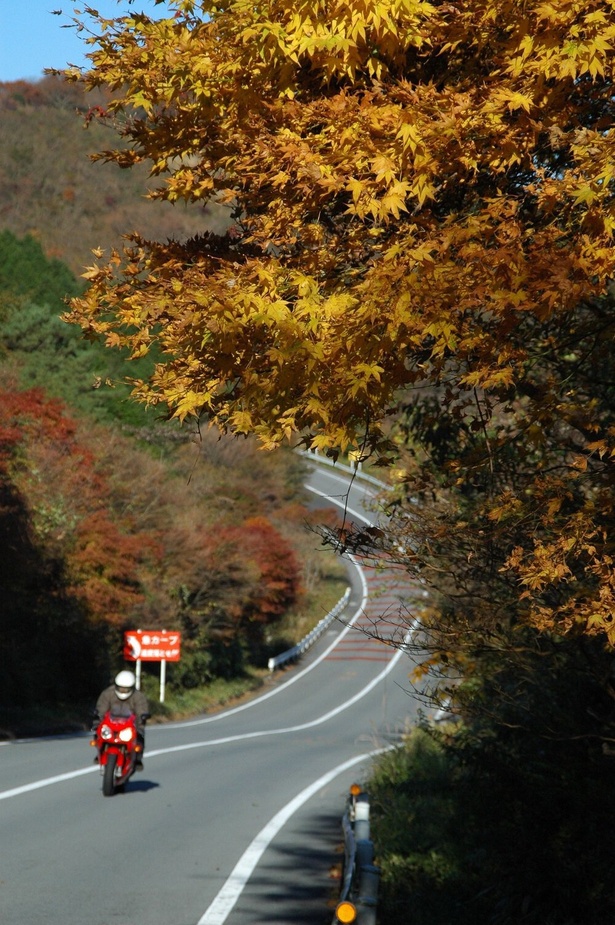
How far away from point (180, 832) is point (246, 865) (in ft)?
5.71

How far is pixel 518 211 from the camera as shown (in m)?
5.77

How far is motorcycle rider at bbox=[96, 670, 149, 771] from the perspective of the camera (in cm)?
1459

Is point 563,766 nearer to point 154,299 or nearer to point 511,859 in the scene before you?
point 511,859

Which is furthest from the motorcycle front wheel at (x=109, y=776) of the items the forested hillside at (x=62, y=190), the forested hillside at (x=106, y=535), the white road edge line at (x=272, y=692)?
the forested hillside at (x=62, y=190)

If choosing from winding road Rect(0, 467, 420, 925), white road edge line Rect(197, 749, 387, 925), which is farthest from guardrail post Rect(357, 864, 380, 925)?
white road edge line Rect(197, 749, 387, 925)

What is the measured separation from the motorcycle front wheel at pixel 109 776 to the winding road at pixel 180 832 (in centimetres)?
16

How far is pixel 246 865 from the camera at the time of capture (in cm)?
1050

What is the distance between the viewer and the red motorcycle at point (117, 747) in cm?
1411

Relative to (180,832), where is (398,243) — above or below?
above

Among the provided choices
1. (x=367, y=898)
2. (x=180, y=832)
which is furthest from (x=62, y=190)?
(x=367, y=898)

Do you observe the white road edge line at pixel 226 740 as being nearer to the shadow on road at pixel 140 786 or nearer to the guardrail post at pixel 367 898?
the shadow on road at pixel 140 786

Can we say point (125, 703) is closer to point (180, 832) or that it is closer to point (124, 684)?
point (124, 684)

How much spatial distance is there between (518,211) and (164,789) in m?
11.7

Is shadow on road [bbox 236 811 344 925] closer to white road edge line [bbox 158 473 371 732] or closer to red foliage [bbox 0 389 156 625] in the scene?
white road edge line [bbox 158 473 371 732]
